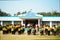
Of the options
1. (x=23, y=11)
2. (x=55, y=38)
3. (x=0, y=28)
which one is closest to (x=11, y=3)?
(x=23, y=11)

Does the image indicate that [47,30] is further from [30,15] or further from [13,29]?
[13,29]

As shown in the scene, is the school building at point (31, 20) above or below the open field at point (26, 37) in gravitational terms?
above

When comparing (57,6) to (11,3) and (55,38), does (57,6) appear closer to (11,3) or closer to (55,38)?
(55,38)

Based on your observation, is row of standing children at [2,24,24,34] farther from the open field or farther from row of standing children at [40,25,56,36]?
→ row of standing children at [40,25,56,36]

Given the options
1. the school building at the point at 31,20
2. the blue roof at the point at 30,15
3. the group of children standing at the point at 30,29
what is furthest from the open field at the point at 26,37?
the blue roof at the point at 30,15

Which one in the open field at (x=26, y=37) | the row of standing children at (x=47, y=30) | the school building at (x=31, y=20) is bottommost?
the open field at (x=26, y=37)

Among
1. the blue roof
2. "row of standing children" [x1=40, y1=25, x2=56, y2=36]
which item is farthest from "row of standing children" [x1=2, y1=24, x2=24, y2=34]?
"row of standing children" [x1=40, y1=25, x2=56, y2=36]

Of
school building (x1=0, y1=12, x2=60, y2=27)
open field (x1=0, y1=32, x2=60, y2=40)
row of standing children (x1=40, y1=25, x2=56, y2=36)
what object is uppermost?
school building (x1=0, y1=12, x2=60, y2=27)

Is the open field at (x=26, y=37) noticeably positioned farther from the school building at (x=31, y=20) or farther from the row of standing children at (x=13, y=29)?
the school building at (x=31, y=20)

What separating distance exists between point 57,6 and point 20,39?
34.6 inches

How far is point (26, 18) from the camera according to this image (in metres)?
3.80

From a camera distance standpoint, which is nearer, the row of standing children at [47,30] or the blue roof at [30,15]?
the row of standing children at [47,30]

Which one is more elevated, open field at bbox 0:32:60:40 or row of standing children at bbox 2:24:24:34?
row of standing children at bbox 2:24:24:34

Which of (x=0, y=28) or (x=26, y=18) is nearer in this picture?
(x=0, y=28)
